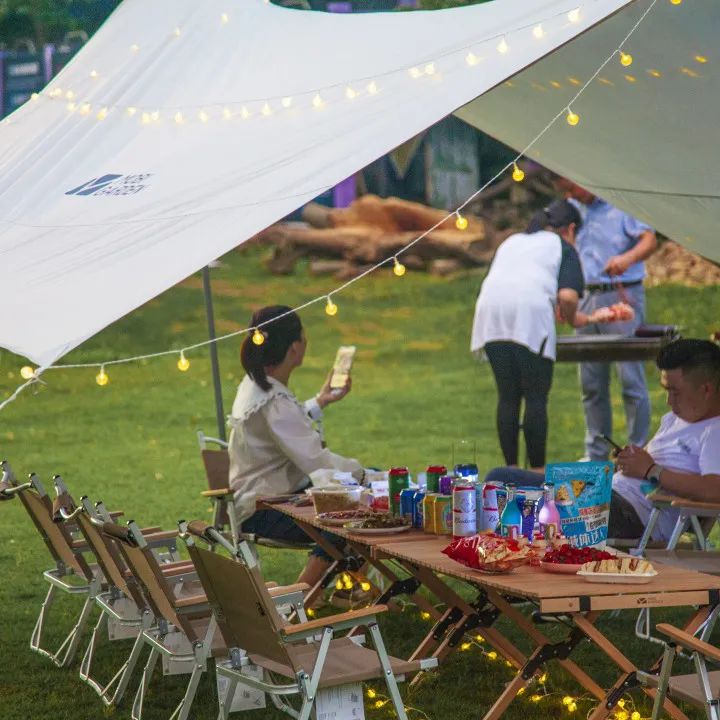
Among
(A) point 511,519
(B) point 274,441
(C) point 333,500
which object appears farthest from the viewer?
(B) point 274,441

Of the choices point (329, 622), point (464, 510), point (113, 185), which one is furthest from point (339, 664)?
point (113, 185)

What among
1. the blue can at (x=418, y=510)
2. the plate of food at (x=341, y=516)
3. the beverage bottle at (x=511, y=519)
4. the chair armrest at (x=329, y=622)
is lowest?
the chair armrest at (x=329, y=622)

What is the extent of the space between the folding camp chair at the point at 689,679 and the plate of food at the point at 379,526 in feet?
3.40

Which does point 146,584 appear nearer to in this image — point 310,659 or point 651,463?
point 310,659

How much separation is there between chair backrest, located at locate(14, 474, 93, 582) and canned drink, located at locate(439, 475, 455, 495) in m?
1.39

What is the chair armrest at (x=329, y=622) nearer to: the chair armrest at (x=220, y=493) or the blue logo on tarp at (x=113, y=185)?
the blue logo on tarp at (x=113, y=185)

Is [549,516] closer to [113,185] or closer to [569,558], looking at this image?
[569,558]

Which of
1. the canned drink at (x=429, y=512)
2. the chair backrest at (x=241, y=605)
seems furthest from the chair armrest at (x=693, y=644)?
the canned drink at (x=429, y=512)

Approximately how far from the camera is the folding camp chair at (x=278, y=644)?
4.13m

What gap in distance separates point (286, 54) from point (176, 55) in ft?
1.74

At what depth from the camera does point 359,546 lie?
515 cm

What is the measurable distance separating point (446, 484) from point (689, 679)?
3.89 ft

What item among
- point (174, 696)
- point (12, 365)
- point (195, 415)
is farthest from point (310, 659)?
point (12, 365)

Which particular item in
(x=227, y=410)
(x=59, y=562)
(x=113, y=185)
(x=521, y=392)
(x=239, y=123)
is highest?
(x=239, y=123)
